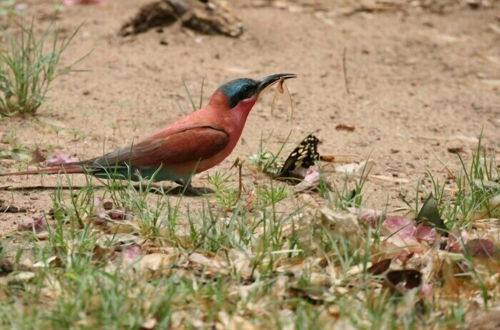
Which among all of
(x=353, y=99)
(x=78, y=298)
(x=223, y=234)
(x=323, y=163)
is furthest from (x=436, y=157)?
(x=78, y=298)

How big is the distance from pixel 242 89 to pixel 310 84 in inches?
87.0

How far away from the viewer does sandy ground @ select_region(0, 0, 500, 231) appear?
6.27 meters

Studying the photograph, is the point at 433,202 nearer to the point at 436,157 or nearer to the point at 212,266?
the point at 212,266

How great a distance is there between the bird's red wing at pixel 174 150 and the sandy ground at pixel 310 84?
329 millimetres

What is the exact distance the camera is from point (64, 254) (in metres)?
4.18

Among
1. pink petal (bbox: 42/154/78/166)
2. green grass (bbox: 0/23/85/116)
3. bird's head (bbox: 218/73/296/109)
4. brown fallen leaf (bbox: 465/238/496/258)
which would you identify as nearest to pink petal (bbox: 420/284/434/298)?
brown fallen leaf (bbox: 465/238/496/258)

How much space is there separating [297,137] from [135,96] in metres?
1.23

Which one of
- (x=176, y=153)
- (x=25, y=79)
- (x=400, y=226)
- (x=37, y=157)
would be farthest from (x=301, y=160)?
(x=25, y=79)

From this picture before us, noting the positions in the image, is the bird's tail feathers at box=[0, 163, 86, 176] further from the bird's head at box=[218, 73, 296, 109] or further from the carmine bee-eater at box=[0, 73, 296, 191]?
the bird's head at box=[218, 73, 296, 109]

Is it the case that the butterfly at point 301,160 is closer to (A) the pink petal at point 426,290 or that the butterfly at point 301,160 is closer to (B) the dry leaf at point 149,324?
(A) the pink petal at point 426,290

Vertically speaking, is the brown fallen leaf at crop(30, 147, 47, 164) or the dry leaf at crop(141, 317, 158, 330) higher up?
the dry leaf at crop(141, 317, 158, 330)

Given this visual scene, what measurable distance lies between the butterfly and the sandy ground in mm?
256

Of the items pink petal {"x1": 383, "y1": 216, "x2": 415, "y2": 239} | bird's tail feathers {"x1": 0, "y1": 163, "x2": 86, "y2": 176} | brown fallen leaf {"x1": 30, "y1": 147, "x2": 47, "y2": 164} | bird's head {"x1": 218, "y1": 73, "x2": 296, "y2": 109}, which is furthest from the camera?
brown fallen leaf {"x1": 30, "y1": 147, "x2": 47, "y2": 164}

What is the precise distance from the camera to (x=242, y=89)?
5.57 m
